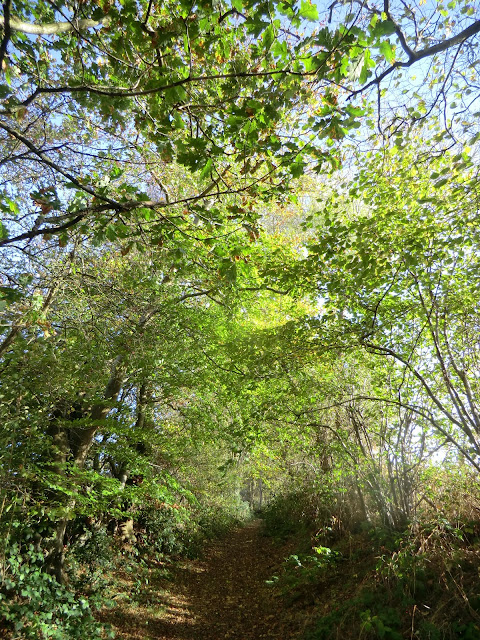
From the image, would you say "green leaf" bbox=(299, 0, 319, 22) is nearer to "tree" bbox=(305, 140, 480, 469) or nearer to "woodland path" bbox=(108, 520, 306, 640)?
"tree" bbox=(305, 140, 480, 469)

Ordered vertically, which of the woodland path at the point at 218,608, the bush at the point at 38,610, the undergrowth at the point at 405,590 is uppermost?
the undergrowth at the point at 405,590

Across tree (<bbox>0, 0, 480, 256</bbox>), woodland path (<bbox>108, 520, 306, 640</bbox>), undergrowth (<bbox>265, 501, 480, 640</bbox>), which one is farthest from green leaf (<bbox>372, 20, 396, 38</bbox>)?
woodland path (<bbox>108, 520, 306, 640</bbox>)

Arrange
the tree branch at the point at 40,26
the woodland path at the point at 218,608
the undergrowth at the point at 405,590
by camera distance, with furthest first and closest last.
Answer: the woodland path at the point at 218,608, the undergrowth at the point at 405,590, the tree branch at the point at 40,26

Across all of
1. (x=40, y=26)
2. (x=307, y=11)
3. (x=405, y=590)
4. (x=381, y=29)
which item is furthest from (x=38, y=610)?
(x=381, y=29)

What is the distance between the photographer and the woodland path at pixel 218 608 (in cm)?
609

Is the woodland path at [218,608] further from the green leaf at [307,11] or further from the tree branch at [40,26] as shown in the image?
the green leaf at [307,11]

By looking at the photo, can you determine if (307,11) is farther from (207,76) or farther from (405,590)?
(405,590)

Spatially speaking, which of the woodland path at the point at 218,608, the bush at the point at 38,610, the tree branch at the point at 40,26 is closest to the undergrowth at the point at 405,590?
the woodland path at the point at 218,608

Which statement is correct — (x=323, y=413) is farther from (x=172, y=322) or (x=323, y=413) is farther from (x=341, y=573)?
(x=172, y=322)

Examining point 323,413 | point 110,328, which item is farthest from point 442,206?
point 323,413

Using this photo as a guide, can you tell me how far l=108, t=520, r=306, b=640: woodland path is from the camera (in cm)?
609

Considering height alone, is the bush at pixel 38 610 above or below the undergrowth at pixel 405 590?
below

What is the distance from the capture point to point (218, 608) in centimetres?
743

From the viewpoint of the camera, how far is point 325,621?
537cm
